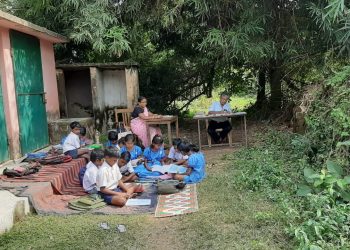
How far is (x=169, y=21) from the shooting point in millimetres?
8820

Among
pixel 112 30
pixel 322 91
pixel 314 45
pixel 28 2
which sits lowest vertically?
pixel 322 91

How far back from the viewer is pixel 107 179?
529cm

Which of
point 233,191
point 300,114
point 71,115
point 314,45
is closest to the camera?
point 233,191

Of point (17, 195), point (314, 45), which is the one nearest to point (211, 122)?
point (314, 45)

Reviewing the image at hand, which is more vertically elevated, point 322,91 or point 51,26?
point 51,26

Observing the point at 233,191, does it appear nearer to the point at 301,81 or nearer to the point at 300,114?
the point at 300,114

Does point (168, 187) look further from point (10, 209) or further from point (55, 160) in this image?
point (55, 160)

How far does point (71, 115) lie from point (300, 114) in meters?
6.55

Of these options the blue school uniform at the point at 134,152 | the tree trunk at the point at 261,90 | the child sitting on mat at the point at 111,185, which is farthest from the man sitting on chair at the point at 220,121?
the tree trunk at the point at 261,90

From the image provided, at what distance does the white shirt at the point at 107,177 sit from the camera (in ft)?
17.2

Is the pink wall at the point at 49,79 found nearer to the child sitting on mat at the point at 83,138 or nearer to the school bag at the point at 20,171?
the child sitting on mat at the point at 83,138

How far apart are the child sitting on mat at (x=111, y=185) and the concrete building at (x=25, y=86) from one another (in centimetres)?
224

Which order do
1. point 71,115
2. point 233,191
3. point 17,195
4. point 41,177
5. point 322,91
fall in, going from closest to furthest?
point 17,195 → point 233,191 → point 41,177 → point 322,91 → point 71,115

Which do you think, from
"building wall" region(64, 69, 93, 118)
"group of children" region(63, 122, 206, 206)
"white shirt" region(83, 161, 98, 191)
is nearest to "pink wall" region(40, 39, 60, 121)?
"building wall" region(64, 69, 93, 118)
